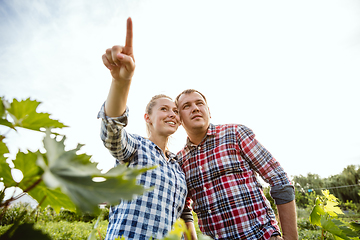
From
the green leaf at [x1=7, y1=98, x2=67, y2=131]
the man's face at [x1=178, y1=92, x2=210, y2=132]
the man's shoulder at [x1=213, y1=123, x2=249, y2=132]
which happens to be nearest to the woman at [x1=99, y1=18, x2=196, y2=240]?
the man's face at [x1=178, y1=92, x2=210, y2=132]

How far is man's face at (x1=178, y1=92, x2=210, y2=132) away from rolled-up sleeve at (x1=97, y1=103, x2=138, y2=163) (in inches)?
41.6

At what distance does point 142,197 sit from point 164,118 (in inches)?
39.2

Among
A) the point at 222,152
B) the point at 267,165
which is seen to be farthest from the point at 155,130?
the point at 267,165

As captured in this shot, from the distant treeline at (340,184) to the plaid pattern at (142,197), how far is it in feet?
58.0

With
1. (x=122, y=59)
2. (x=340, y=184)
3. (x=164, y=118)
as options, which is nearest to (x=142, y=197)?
(x=164, y=118)

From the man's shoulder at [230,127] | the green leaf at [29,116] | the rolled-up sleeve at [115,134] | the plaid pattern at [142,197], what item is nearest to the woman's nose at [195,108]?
the man's shoulder at [230,127]

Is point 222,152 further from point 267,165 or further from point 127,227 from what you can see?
point 127,227

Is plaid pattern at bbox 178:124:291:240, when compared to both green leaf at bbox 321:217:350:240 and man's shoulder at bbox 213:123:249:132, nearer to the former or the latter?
man's shoulder at bbox 213:123:249:132

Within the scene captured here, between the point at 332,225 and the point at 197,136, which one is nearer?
the point at 332,225

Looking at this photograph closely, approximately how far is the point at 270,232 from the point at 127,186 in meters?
2.27

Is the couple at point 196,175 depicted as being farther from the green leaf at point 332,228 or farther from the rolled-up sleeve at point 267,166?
the green leaf at point 332,228

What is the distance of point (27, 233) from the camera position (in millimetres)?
254

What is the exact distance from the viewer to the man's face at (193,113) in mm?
2637

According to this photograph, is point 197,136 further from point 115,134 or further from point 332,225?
point 332,225
